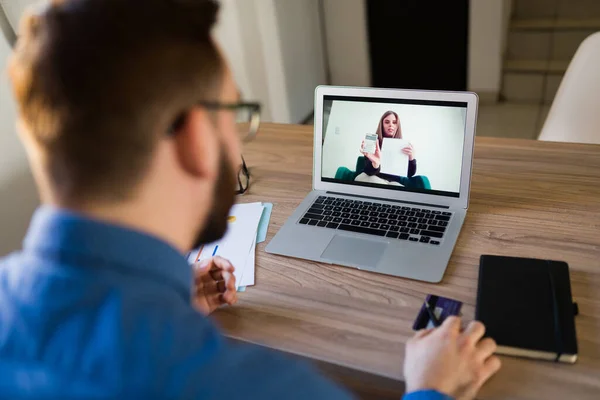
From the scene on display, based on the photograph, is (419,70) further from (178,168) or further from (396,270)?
(178,168)

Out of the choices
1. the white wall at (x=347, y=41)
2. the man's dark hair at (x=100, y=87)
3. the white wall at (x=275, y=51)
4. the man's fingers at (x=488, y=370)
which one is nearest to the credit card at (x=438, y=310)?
the man's fingers at (x=488, y=370)

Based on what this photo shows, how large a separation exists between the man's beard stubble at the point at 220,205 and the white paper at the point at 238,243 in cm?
28

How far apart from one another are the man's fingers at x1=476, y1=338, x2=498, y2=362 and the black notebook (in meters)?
0.01

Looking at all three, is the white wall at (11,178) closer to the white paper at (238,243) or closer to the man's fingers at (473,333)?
the white paper at (238,243)

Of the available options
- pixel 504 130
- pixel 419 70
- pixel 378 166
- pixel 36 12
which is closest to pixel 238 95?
pixel 36 12

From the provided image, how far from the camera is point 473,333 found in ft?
2.33

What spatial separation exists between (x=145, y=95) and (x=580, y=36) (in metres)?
3.45

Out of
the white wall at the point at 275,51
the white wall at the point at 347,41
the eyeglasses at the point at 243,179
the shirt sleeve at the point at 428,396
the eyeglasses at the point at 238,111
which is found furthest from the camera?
the white wall at the point at 347,41

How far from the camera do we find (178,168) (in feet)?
1.81

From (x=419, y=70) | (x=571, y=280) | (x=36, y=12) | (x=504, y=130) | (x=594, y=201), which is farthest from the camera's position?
(x=419, y=70)

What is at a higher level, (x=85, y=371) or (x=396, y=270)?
(x=85, y=371)

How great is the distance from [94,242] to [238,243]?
0.58 metres

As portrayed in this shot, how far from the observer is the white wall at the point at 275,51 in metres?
2.55

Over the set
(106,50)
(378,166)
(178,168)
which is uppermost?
(106,50)
